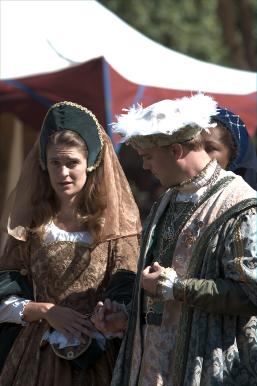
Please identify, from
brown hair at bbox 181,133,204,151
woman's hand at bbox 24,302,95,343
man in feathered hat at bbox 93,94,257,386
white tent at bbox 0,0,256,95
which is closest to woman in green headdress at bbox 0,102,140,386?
woman's hand at bbox 24,302,95,343

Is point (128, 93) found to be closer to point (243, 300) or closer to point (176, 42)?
point (243, 300)

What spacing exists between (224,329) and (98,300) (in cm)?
75

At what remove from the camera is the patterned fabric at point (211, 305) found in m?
2.74

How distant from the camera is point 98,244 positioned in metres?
3.48

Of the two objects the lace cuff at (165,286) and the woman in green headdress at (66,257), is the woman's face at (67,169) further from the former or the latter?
the lace cuff at (165,286)

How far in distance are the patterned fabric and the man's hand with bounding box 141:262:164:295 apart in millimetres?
71

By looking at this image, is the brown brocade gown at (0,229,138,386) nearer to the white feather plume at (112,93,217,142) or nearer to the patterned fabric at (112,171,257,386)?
the patterned fabric at (112,171,257,386)

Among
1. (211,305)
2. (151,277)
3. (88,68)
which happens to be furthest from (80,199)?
(88,68)

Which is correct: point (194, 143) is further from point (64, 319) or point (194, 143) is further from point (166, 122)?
point (64, 319)

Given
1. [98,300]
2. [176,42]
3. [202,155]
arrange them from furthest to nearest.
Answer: [176,42]
[98,300]
[202,155]

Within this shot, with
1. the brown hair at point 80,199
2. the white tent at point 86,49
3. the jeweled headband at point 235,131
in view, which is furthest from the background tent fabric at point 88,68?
the brown hair at point 80,199

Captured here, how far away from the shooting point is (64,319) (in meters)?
3.35

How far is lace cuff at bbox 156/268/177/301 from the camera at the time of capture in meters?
2.79

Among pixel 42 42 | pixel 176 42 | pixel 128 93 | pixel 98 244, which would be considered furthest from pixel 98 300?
pixel 176 42
